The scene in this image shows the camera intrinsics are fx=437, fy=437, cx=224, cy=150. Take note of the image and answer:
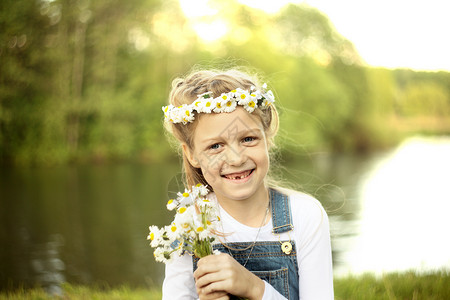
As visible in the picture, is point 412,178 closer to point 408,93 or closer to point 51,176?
point 408,93

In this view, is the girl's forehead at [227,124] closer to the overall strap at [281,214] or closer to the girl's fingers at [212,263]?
the overall strap at [281,214]

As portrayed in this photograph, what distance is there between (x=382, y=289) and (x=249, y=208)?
1.72m

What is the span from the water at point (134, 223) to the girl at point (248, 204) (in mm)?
572

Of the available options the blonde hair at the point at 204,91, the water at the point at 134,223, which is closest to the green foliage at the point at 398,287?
the water at the point at 134,223

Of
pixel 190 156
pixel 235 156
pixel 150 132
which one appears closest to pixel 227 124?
pixel 235 156

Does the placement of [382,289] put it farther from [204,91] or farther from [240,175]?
[204,91]

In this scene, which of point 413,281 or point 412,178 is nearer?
point 413,281

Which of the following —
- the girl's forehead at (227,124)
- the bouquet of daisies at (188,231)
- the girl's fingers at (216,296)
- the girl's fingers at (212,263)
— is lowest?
the girl's fingers at (216,296)

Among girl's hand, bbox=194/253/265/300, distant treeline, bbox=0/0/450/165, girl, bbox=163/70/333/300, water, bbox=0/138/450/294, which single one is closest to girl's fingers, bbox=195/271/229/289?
girl's hand, bbox=194/253/265/300

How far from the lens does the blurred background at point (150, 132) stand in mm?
6723

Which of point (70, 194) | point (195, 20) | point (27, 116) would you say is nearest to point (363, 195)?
point (70, 194)

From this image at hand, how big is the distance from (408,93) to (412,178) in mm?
6750

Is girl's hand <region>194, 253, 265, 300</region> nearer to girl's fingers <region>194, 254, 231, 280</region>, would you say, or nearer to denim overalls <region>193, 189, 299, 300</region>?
girl's fingers <region>194, 254, 231, 280</region>

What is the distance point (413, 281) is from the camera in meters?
3.25
